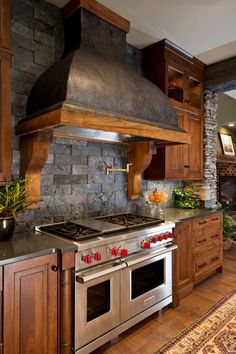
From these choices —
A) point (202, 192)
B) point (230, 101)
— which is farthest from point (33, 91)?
point (230, 101)

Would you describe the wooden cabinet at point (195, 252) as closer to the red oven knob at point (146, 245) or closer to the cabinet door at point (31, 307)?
the red oven knob at point (146, 245)

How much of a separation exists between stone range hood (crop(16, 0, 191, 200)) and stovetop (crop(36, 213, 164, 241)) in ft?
1.23

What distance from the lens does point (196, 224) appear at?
2.93m

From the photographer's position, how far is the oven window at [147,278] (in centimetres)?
217

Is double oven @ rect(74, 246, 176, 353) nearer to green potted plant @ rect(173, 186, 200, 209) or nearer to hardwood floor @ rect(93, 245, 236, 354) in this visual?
hardwood floor @ rect(93, 245, 236, 354)

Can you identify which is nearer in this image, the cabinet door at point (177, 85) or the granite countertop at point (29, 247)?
the granite countertop at point (29, 247)

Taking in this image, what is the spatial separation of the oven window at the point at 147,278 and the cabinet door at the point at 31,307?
769 mm

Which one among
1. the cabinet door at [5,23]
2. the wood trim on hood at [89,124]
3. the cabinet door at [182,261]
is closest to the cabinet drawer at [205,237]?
the cabinet door at [182,261]

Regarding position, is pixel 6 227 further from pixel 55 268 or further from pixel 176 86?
pixel 176 86

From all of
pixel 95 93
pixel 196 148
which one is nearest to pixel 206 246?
pixel 196 148

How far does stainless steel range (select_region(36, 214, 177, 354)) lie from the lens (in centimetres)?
177

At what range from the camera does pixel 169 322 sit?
2.34 m

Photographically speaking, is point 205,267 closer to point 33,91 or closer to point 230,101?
point 33,91

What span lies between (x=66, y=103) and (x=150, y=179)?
74.1 inches
